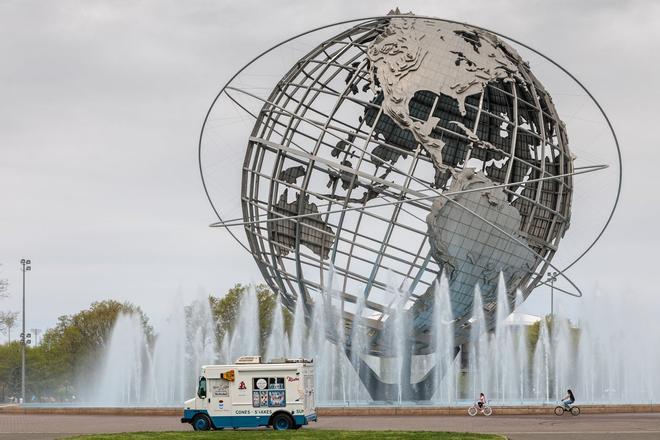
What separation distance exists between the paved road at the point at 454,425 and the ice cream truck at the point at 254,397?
1.78 ft

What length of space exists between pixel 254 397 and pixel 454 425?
159 inches

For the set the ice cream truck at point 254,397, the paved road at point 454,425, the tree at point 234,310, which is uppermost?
the tree at point 234,310

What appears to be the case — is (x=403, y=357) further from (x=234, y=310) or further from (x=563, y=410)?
(x=234, y=310)

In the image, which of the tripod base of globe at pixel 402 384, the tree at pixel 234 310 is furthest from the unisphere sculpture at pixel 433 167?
the tree at pixel 234 310

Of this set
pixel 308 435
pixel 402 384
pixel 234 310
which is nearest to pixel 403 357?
pixel 402 384

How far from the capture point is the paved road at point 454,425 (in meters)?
21.4

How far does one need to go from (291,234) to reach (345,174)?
7.64 feet

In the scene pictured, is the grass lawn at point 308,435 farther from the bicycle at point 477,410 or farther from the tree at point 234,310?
the tree at point 234,310

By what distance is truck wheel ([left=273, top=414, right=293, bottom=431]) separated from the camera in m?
24.0

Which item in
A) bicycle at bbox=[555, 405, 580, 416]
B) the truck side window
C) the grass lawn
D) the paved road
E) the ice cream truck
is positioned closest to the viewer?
the grass lawn

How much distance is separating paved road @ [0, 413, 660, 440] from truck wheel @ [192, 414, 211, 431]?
15.7 inches

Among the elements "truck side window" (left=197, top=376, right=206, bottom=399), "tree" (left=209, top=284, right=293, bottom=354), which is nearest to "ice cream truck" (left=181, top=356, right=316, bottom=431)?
"truck side window" (left=197, top=376, right=206, bottom=399)

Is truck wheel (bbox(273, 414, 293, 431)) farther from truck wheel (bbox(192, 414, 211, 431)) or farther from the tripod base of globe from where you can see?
the tripod base of globe

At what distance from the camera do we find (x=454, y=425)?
79.2 feet
